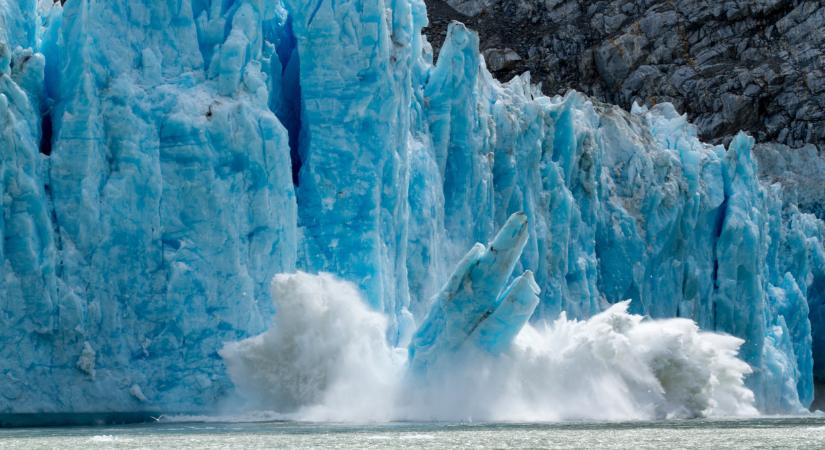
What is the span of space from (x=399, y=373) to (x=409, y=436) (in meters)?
6.40

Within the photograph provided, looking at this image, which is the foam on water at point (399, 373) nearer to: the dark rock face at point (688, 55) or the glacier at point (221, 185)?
the glacier at point (221, 185)

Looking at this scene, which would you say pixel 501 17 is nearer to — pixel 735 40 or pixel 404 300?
pixel 735 40

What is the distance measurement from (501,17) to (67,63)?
3917 cm

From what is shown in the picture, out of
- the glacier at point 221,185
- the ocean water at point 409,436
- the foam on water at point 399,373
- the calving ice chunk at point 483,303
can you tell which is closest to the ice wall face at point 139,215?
the glacier at point 221,185

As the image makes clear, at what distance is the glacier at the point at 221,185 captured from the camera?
27.8 metres

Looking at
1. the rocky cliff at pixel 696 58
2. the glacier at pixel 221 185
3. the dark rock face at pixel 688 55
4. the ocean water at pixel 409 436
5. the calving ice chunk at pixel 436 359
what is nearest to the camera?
the ocean water at pixel 409 436

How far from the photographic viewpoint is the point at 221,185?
1153 inches

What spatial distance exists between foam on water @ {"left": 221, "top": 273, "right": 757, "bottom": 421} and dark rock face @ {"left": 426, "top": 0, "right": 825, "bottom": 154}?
1139 inches

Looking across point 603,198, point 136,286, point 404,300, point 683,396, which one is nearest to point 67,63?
point 136,286

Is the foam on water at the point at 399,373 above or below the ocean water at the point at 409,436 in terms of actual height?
above

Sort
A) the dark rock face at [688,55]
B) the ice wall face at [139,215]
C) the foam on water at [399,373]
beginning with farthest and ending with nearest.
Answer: the dark rock face at [688,55] → the foam on water at [399,373] → the ice wall face at [139,215]

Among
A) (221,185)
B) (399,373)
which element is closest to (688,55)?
(399,373)

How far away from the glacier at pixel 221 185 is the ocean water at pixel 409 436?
305 cm

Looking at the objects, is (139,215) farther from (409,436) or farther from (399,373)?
(409,436)
